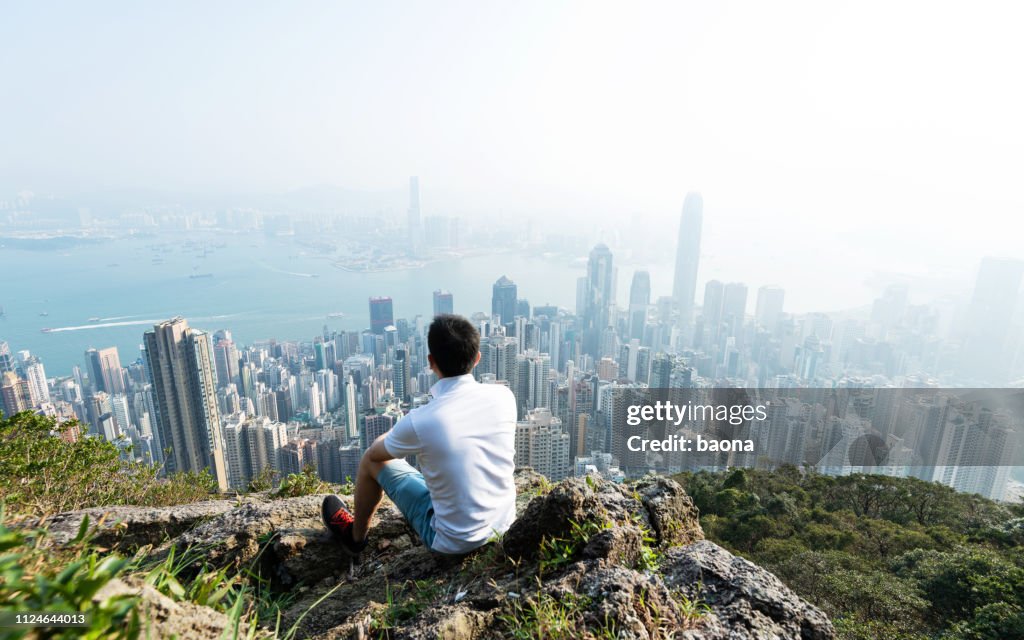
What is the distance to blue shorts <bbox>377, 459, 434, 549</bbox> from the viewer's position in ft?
5.71

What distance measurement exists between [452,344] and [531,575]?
73cm

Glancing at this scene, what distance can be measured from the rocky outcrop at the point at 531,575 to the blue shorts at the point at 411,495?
0.13 metres

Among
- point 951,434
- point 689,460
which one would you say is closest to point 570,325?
point 689,460

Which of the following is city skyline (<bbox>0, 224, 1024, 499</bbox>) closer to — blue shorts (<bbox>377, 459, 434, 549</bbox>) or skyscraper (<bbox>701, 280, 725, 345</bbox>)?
skyscraper (<bbox>701, 280, 725, 345</bbox>)

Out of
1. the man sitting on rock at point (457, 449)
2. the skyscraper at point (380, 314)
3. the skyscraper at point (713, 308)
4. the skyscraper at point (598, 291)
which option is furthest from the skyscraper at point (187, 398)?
the skyscraper at point (713, 308)

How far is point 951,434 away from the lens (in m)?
11.9

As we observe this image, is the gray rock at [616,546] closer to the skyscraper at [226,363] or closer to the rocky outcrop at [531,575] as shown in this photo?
the rocky outcrop at [531,575]

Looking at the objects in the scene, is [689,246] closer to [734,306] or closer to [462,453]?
[734,306]

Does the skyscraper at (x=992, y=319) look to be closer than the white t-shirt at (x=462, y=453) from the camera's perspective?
No

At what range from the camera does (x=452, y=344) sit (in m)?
1.61

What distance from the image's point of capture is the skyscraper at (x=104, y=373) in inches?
974

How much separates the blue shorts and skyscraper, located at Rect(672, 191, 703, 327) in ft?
134

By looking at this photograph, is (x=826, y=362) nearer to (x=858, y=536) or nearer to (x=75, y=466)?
(x=858, y=536)

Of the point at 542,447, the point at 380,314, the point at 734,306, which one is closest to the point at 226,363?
the point at 380,314
